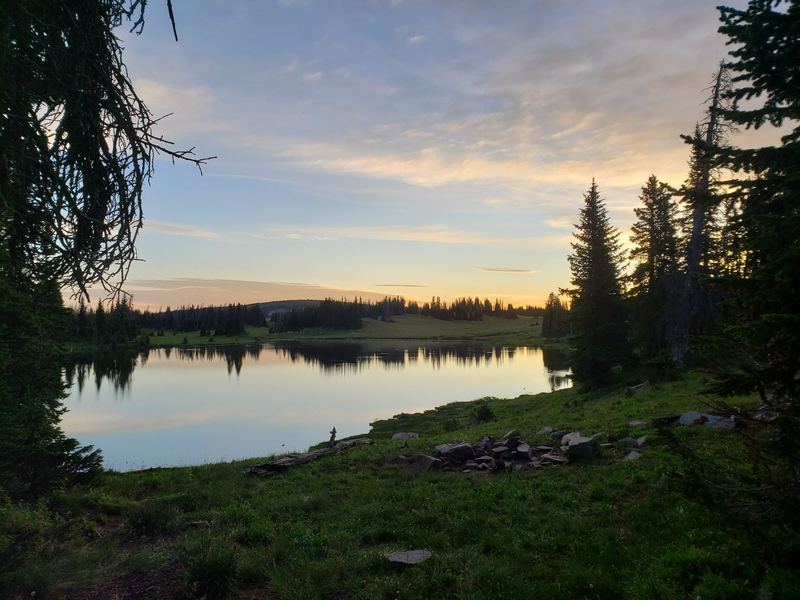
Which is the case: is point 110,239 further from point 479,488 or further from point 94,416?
point 94,416

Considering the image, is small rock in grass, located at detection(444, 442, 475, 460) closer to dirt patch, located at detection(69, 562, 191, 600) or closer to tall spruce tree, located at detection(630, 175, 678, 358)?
dirt patch, located at detection(69, 562, 191, 600)

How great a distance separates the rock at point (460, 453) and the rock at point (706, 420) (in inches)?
249

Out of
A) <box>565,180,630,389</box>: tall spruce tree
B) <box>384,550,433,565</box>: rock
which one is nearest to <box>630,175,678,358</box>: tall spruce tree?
<box>565,180,630,389</box>: tall spruce tree

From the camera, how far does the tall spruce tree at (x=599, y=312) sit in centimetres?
3056

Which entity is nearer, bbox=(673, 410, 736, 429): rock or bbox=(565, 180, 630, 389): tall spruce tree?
bbox=(673, 410, 736, 429): rock

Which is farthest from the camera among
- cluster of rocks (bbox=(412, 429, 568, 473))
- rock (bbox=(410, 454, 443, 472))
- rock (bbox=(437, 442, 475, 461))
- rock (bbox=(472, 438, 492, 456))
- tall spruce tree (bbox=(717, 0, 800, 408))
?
rock (bbox=(472, 438, 492, 456))

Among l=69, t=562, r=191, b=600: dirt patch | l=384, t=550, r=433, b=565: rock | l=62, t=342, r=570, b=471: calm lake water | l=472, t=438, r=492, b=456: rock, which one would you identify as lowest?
l=62, t=342, r=570, b=471: calm lake water

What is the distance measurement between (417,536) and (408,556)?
107 cm

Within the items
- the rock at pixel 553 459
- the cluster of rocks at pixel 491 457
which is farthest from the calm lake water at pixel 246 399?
the rock at pixel 553 459

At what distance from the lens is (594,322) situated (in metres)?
30.7

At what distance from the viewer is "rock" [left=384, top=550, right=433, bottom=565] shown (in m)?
8.17

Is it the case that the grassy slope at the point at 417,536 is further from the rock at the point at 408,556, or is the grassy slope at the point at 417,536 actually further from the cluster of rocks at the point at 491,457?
the cluster of rocks at the point at 491,457

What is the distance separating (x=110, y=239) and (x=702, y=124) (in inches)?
1109

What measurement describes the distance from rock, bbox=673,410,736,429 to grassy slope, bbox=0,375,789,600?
0.63 meters
